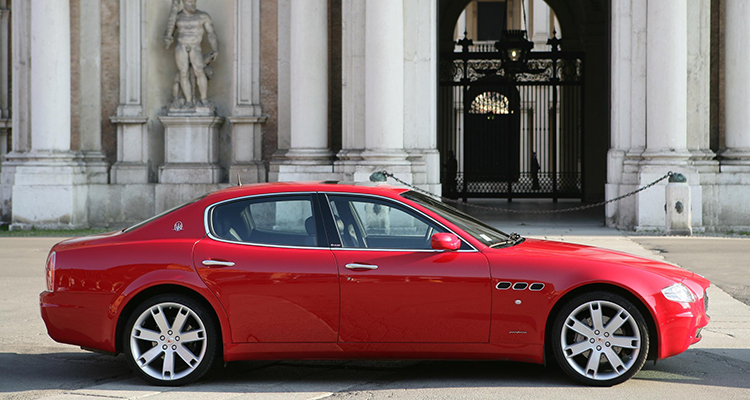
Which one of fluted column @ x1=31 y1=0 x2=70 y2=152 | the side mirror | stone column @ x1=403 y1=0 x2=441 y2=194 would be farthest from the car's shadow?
fluted column @ x1=31 y1=0 x2=70 y2=152

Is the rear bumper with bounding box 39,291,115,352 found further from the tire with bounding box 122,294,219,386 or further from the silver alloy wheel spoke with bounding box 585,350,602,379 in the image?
the silver alloy wheel spoke with bounding box 585,350,602,379

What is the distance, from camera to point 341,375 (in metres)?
6.30

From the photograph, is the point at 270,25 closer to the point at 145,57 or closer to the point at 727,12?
the point at 145,57

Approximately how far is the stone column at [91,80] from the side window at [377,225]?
13523mm

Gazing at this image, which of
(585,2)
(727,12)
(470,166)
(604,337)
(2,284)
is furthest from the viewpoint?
(470,166)

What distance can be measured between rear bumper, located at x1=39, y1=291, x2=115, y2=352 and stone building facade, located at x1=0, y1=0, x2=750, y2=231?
9234mm

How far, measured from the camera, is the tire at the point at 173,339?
587cm

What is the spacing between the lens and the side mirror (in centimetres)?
577

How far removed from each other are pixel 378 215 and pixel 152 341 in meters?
1.69

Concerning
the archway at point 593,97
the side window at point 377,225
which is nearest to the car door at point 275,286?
the side window at point 377,225

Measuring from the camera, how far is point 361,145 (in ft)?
56.2

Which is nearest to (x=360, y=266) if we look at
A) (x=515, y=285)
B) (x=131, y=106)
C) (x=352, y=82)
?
(x=515, y=285)

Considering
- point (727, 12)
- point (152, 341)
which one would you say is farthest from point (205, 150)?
point (152, 341)

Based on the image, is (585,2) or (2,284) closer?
(2,284)
